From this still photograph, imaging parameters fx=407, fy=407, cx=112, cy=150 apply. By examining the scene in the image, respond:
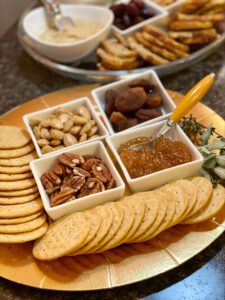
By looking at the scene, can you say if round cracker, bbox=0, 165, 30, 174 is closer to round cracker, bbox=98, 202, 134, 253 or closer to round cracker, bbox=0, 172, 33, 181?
round cracker, bbox=0, 172, 33, 181

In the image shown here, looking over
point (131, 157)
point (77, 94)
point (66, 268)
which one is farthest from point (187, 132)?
point (66, 268)

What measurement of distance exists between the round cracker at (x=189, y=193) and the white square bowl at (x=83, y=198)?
16 cm

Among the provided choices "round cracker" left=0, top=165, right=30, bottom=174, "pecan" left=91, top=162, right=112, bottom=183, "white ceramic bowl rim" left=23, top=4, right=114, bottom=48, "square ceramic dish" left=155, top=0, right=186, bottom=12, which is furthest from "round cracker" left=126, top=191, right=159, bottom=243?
"square ceramic dish" left=155, top=0, right=186, bottom=12

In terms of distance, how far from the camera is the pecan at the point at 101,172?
1.11 m

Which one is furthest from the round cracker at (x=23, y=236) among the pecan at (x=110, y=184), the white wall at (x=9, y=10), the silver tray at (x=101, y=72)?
the white wall at (x=9, y=10)

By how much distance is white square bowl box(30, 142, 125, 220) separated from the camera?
1.06m

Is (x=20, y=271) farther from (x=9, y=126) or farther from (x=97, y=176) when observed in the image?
(x=9, y=126)

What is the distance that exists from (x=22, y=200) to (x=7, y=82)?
0.77 metres

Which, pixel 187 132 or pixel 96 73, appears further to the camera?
pixel 96 73

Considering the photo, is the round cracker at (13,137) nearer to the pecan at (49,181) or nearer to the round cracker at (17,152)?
the round cracker at (17,152)

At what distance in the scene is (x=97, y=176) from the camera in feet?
3.64

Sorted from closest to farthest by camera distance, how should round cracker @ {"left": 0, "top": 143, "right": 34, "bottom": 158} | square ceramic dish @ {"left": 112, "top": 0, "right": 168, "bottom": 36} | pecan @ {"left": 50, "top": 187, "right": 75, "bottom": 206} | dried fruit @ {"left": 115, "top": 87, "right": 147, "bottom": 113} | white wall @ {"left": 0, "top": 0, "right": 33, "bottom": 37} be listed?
pecan @ {"left": 50, "top": 187, "right": 75, "bottom": 206}
round cracker @ {"left": 0, "top": 143, "right": 34, "bottom": 158}
dried fruit @ {"left": 115, "top": 87, "right": 147, "bottom": 113}
square ceramic dish @ {"left": 112, "top": 0, "right": 168, "bottom": 36}
white wall @ {"left": 0, "top": 0, "right": 33, "bottom": 37}

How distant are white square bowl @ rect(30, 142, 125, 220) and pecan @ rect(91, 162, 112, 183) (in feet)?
0.04

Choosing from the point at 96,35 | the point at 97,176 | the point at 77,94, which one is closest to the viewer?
the point at 97,176
